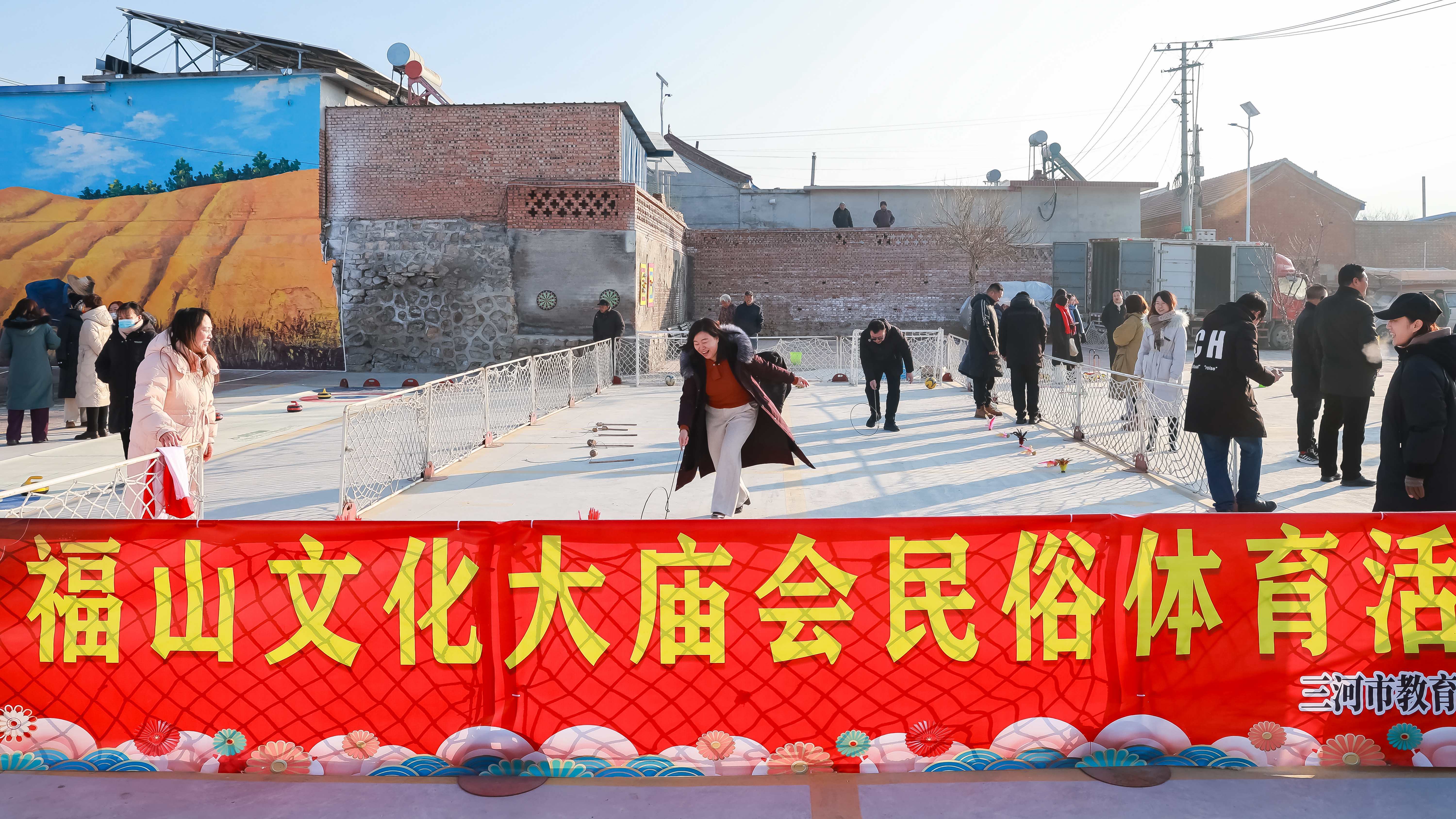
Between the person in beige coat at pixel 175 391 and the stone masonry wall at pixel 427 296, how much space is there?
16.5 m

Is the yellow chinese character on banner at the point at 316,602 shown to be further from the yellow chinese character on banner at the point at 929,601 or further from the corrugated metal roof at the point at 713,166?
the corrugated metal roof at the point at 713,166

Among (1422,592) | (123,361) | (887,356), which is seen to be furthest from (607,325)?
(1422,592)

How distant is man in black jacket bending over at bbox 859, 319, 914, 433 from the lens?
1197cm

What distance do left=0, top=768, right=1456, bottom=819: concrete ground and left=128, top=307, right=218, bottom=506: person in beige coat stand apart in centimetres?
272

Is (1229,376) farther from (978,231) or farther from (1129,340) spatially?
(978,231)

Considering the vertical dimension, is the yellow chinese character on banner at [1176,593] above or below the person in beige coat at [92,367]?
below

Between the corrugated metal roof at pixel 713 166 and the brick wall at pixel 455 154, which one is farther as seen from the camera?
the corrugated metal roof at pixel 713 166

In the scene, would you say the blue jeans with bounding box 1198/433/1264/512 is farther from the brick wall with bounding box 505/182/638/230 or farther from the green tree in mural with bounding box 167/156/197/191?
the green tree in mural with bounding box 167/156/197/191

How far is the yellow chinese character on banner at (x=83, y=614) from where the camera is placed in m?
3.54

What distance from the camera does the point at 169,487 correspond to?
5398 mm

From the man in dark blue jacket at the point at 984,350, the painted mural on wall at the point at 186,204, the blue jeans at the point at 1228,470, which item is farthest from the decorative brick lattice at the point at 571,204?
the blue jeans at the point at 1228,470

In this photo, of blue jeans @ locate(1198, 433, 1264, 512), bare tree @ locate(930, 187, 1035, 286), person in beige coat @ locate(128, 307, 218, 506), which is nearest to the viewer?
person in beige coat @ locate(128, 307, 218, 506)

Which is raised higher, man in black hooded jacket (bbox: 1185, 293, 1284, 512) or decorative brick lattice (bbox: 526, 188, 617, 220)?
decorative brick lattice (bbox: 526, 188, 617, 220)

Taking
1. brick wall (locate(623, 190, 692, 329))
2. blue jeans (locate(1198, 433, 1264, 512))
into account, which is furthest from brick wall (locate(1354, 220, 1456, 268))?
blue jeans (locate(1198, 433, 1264, 512))
